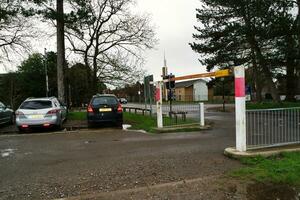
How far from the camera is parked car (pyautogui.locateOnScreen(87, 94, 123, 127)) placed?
56.7 ft

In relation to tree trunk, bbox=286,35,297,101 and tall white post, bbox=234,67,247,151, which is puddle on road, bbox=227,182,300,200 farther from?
tree trunk, bbox=286,35,297,101

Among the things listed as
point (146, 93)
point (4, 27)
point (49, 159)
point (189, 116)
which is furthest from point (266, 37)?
point (49, 159)

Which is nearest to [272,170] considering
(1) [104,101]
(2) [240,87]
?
(2) [240,87]

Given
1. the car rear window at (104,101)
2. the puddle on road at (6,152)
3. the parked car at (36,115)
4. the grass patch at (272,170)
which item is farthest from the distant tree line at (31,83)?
the grass patch at (272,170)

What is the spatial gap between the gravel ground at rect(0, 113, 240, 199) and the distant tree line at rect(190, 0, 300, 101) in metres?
19.2

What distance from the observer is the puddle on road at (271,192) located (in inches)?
240

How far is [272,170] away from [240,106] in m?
1.98

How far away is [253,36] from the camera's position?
3058 centimetres

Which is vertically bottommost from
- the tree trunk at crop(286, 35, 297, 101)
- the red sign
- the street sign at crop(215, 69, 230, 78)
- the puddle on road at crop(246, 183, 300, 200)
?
the puddle on road at crop(246, 183, 300, 200)

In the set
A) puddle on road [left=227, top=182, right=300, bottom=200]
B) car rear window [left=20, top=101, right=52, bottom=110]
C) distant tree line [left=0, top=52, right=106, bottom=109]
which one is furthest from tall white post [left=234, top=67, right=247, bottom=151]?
distant tree line [left=0, top=52, right=106, bottom=109]

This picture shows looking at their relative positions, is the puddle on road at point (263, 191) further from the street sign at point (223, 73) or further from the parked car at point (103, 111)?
the parked car at point (103, 111)

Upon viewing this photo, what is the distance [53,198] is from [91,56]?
2688 centimetres

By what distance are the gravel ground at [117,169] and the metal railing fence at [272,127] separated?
0.96m

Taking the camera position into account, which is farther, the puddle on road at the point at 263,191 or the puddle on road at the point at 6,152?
the puddle on road at the point at 6,152
